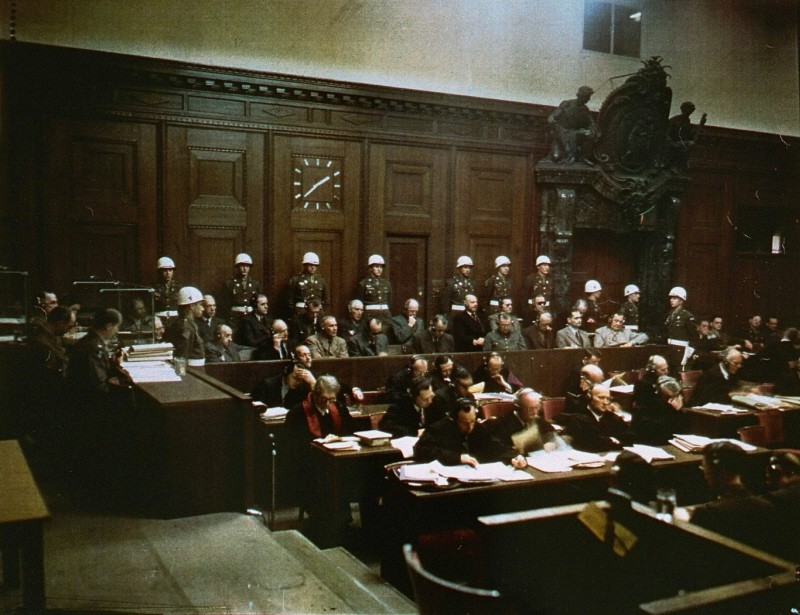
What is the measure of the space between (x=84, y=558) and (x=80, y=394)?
172 centimetres

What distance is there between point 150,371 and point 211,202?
5216 mm

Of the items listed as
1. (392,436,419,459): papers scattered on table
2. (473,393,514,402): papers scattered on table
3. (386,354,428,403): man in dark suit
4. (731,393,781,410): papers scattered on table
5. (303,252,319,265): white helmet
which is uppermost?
(303,252,319,265): white helmet

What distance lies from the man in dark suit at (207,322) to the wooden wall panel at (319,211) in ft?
5.49

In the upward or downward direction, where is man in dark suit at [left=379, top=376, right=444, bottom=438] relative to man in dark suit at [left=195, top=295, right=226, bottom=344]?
downward

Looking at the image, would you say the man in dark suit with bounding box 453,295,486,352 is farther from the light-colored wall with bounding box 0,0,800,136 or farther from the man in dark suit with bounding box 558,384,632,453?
the man in dark suit with bounding box 558,384,632,453

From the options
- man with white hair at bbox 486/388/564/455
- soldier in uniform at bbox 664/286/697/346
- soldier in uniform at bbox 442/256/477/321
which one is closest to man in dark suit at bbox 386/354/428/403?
man with white hair at bbox 486/388/564/455

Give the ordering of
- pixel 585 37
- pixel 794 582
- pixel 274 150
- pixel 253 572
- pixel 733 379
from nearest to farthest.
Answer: pixel 794 582, pixel 253 572, pixel 733 379, pixel 274 150, pixel 585 37

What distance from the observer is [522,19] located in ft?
39.7

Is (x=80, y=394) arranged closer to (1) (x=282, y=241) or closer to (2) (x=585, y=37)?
(1) (x=282, y=241)

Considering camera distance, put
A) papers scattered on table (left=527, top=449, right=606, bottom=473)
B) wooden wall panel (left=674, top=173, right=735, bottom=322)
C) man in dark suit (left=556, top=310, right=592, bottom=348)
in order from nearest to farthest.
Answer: papers scattered on table (left=527, top=449, right=606, bottom=473) < man in dark suit (left=556, top=310, right=592, bottom=348) < wooden wall panel (left=674, top=173, right=735, bottom=322)

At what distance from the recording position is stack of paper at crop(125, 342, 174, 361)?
6.11 meters

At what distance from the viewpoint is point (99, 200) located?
31.8 feet

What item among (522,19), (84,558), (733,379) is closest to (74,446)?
(84,558)

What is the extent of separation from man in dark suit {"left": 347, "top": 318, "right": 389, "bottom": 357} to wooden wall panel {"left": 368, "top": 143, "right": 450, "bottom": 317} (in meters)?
2.21
